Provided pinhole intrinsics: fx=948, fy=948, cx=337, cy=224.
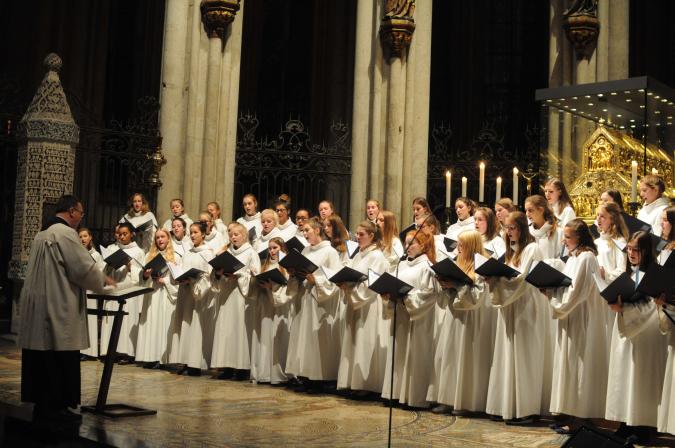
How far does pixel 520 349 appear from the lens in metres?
8.60

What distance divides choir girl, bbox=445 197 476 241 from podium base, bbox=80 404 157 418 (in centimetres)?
435

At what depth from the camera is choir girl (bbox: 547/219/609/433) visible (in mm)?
8047

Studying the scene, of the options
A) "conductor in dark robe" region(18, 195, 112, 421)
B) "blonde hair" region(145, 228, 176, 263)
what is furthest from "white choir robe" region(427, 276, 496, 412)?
"blonde hair" region(145, 228, 176, 263)

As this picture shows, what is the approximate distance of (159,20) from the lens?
66.8ft

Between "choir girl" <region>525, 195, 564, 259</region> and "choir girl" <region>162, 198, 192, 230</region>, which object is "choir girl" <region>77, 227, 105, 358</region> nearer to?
"choir girl" <region>162, 198, 192, 230</region>

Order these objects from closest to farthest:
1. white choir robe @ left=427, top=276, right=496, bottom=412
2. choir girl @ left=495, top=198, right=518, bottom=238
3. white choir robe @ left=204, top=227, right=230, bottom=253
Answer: white choir robe @ left=427, top=276, right=496, bottom=412, choir girl @ left=495, top=198, right=518, bottom=238, white choir robe @ left=204, top=227, right=230, bottom=253

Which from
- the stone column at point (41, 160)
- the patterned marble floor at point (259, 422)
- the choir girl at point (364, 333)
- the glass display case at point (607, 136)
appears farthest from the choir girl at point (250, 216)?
the glass display case at point (607, 136)

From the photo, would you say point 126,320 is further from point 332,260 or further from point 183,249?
point 332,260

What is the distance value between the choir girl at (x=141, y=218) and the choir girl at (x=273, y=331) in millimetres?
3024

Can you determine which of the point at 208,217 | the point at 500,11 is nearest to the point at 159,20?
the point at 500,11

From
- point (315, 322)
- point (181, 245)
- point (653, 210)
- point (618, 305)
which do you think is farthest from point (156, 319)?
point (618, 305)

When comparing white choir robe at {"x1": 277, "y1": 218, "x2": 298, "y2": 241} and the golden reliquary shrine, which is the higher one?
the golden reliquary shrine

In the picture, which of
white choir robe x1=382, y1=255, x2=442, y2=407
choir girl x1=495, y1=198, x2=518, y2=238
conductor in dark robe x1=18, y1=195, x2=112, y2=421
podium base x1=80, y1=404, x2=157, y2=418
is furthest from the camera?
choir girl x1=495, y1=198, x2=518, y2=238

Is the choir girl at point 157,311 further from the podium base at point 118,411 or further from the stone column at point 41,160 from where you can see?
the podium base at point 118,411
